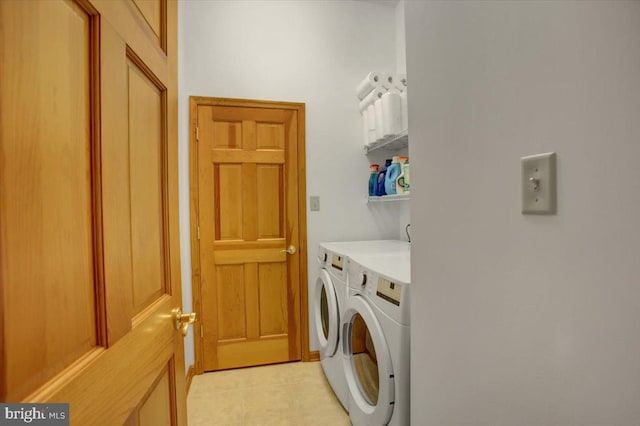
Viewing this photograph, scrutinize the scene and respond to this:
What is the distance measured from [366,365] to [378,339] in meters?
0.41

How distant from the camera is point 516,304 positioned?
0.56m

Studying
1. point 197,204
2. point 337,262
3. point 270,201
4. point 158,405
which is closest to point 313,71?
point 270,201

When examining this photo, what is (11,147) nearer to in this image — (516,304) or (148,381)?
(148,381)

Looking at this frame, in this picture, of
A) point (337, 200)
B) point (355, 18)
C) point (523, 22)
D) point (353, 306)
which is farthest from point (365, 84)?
point (523, 22)

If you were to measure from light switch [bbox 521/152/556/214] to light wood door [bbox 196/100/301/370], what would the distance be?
1.86m

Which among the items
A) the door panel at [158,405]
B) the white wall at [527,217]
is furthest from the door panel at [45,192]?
the white wall at [527,217]

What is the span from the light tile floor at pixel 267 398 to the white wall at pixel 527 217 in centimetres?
112

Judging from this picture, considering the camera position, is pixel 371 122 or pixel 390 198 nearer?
pixel 390 198

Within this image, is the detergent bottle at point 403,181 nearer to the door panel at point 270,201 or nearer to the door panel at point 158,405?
the door panel at point 270,201

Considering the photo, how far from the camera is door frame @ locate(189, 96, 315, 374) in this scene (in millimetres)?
2139

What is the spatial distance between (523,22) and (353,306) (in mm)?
1137

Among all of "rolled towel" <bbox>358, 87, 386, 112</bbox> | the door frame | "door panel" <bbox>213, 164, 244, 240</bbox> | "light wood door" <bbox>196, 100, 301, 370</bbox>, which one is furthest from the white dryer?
"rolled towel" <bbox>358, 87, 386, 112</bbox>

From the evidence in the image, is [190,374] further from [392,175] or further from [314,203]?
[392,175]

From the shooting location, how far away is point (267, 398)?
6.17 feet
